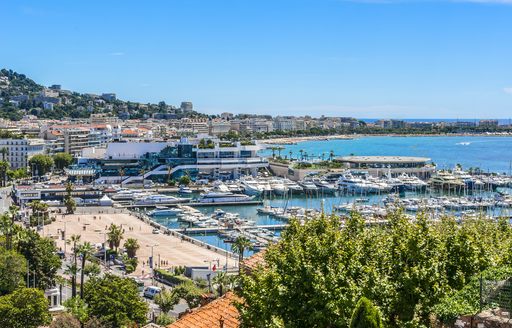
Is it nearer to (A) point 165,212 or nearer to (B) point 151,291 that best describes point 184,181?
(A) point 165,212

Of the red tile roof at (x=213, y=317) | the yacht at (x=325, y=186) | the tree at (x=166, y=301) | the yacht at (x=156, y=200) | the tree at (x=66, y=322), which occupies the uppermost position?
the red tile roof at (x=213, y=317)

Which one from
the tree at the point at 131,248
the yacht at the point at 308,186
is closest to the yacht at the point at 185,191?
the yacht at the point at 308,186

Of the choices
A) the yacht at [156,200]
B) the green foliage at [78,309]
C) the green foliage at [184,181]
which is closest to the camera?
the green foliage at [78,309]

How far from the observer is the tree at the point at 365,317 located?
8.59 metres

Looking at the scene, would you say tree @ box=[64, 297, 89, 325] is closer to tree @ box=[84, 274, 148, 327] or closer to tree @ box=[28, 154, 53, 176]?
tree @ box=[84, 274, 148, 327]

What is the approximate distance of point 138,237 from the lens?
4791cm

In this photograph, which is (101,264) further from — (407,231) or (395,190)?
(395,190)

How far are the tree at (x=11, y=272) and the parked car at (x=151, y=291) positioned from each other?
5519 millimetres

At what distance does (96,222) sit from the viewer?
5519 cm

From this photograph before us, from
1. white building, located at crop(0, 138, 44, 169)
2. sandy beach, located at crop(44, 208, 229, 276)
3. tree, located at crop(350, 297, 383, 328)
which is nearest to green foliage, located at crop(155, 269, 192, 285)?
sandy beach, located at crop(44, 208, 229, 276)

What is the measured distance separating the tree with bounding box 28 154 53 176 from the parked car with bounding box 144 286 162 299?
54.7m

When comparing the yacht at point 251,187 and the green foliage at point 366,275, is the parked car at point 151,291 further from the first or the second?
the yacht at point 251,187

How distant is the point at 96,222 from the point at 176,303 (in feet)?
95.7

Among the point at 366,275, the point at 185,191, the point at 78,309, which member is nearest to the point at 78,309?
the point at 78,309
